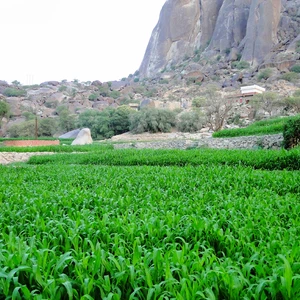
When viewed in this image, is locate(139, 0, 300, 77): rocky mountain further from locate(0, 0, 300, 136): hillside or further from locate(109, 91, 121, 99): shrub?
locate(109, 91, 121, 99): shrub

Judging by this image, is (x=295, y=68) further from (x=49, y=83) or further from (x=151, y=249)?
(x=49, y=83)

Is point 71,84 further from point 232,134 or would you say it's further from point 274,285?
point 274,285

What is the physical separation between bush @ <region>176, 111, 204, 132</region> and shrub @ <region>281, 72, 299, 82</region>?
3030 centimetres

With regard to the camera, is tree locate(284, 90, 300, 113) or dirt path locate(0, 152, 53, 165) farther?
tree locate(284, 90, 300, 113)

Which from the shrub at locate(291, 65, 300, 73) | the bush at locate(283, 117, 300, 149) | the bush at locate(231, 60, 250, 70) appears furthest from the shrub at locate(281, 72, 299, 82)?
the bush at locate(283, 117, 300, 149)

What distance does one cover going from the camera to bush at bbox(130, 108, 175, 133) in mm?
40188

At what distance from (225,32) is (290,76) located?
3828 centimetres

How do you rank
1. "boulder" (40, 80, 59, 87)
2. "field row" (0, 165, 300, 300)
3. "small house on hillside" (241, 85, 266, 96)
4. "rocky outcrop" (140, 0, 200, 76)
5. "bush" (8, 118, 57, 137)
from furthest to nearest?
"rocky outcrop" (140, 0, 200, 76), "boulder" (40, 80, 59, 87), "small house on hillside" (241, 85, 266, 96), "bush" (8, 118, 57, 137), "field row" (0, 165, 300, 300)

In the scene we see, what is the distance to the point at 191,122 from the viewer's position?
40.0 m

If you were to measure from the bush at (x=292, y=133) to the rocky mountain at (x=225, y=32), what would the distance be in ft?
205

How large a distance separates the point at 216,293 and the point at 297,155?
8.61 metres

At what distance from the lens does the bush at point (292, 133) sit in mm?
13250

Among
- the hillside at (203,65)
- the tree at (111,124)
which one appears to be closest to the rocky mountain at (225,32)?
the hillside at (203,65)

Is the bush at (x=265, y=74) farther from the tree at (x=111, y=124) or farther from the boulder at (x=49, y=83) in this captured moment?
the boulder at (x=49, y=83)
